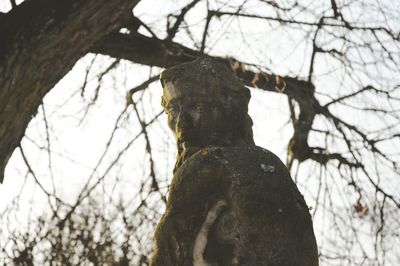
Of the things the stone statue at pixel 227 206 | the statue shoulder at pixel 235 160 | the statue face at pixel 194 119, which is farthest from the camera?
the statue face at pixel 194 119

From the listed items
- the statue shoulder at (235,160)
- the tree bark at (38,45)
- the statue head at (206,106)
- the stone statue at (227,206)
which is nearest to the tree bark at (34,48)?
the tree bark at (38,45)

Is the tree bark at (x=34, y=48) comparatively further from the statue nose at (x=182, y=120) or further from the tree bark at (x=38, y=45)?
the statue nose at (x=182, y=120)

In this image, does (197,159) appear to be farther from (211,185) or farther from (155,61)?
(155,61)

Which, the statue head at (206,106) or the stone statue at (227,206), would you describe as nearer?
the stone statue at (227,206)

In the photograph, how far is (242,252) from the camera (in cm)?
214

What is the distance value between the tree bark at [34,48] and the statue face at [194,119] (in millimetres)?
587

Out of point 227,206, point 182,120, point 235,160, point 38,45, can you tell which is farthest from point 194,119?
point 38,45

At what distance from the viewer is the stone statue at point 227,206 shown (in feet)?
7.09

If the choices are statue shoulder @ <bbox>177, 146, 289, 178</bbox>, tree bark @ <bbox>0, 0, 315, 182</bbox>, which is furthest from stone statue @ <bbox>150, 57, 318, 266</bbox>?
tree bark @ <bbox>0, 0, 315, 182</bbox>

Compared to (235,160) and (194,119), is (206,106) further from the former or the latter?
(235,160)

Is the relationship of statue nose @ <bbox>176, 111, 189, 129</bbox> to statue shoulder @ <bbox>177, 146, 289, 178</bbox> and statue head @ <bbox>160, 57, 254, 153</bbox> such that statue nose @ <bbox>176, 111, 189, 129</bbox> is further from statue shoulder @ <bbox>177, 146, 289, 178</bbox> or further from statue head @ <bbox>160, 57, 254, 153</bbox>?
statue shoulder @ <bbox>177, 146, 289, 178</bbox>

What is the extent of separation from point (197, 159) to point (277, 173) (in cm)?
37

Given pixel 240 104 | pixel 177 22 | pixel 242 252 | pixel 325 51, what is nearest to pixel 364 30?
pixel 325 51

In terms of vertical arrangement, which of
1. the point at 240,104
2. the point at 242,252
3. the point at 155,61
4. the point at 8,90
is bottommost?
the point at 242,252
